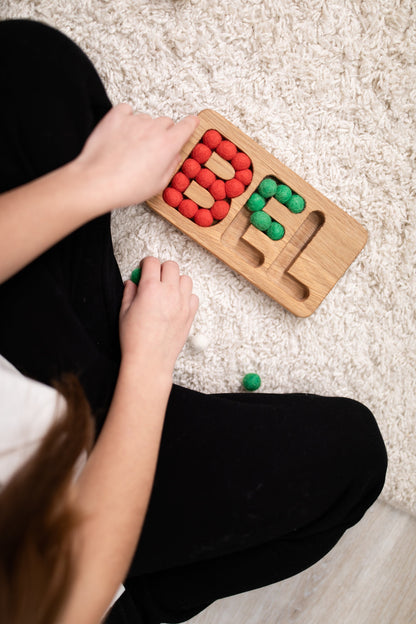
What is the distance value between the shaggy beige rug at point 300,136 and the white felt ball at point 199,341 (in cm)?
1

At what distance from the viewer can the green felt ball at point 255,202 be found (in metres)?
0.67

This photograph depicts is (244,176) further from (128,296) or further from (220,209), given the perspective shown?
(128,296)

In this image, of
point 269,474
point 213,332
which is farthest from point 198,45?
point 269,474

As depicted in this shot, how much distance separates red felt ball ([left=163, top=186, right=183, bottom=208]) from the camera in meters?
0.65

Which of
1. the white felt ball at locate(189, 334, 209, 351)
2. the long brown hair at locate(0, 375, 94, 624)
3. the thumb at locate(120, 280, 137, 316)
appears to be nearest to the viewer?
the long brown hair at locate(0, 375, 94, 624)

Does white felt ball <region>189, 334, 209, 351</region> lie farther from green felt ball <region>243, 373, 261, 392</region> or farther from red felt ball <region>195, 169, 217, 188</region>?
red felt ball <region>195, 169, 217, 188</region>

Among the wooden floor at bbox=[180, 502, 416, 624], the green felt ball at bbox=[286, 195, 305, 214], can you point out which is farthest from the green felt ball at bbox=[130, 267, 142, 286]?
the wooden floor at bbox=[180, 502, 416, 624]

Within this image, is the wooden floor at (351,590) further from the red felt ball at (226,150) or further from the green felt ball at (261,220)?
the red felt ball at (226,150)

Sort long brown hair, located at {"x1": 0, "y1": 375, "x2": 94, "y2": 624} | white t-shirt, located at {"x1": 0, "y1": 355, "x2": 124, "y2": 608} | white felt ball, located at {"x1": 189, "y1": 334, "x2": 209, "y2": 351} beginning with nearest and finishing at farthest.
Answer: long brown hair, located at {"x1": 0, "y1": 375, "x2": 94, "y2": 624} < white t-shirt, located at {"x1": 0, "y1": 355, "x2": 124, "y2": 608} < white felt ball, located at {"x1": 189, "y1": 334, "x2": 209, "y2": 351}

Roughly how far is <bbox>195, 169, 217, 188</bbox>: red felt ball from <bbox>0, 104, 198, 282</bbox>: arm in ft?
0.17

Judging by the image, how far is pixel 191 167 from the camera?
645 millimetres

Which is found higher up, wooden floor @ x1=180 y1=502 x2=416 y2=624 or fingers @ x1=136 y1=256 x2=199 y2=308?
fingers @ x1=136 y1=256 x2=199 y2=308

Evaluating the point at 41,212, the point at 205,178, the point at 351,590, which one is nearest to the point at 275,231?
the point at 205,178

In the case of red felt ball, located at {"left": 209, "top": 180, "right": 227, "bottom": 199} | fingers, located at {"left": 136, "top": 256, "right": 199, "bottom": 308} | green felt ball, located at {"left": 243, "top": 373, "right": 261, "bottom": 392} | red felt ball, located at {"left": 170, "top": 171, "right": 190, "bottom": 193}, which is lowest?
green felt ball, located at {"left": 243, "top": 373, "right": 261, "bottom": 392}
